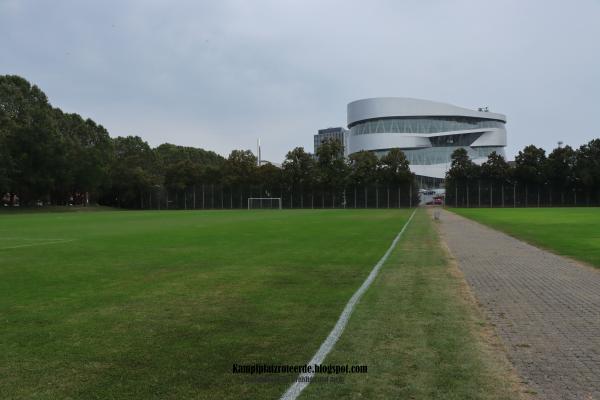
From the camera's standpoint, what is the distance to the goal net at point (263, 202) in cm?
8588

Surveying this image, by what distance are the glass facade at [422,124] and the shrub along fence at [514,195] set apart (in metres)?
59.1

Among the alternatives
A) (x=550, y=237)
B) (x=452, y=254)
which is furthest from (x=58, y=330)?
(x=550, y=237)

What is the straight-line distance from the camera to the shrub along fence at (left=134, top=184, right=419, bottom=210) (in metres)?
82.2

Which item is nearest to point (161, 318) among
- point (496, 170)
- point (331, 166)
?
point (331, 166)

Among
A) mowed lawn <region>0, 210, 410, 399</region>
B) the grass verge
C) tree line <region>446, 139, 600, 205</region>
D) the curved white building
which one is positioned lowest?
the grass verge

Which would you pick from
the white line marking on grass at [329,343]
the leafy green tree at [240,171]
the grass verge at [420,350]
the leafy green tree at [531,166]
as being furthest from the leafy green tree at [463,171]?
the grass verge at [420,350]

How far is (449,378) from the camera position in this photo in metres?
4.91

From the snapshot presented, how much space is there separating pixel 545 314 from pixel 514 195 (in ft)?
260

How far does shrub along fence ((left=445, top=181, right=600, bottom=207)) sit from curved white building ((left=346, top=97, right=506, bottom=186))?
55.6 metres

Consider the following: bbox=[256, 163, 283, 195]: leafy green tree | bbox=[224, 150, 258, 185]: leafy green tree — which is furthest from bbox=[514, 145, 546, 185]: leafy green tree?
bbox=[224, 150, 258, 185]: leafy green tree

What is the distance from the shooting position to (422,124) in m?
140

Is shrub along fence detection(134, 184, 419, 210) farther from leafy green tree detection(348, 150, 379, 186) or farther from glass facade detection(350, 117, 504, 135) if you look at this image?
glass facade detection(350, 117, 504, 135)

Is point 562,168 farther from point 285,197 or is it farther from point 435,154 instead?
point 435,154

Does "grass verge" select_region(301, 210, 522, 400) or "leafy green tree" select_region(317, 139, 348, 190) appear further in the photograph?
"leafy green tree" select_region(317, 139, 348, 190)
